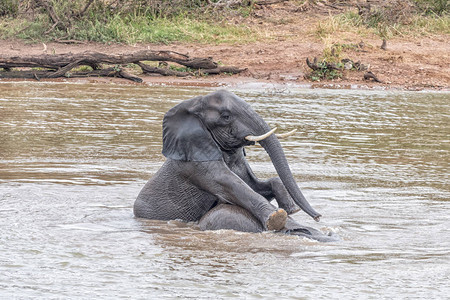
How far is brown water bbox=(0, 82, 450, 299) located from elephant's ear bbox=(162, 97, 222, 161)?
0.57m

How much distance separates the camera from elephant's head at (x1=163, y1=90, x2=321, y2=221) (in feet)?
20.0

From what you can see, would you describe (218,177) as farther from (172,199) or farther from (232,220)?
(172,199)

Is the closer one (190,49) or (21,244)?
(21,244)

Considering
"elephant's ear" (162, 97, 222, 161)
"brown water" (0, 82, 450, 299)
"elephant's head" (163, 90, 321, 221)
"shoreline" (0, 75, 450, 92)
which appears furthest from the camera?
"shoreline" (0, 75, 450, 92)

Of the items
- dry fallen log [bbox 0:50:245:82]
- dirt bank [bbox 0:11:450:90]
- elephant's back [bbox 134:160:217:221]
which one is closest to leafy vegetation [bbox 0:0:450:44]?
dirt bank [bbox 0:11:450:90]

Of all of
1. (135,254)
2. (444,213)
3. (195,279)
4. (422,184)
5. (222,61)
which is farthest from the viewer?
(222,61)

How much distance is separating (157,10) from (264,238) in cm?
1632

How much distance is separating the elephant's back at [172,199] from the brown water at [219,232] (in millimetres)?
111

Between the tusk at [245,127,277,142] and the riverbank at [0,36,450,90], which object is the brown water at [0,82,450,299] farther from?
the riverbank at [0,36,450,90]

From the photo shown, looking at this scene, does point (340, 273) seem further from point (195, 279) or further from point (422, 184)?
point (422, 184)

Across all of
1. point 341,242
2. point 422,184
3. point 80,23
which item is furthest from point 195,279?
point 80,23

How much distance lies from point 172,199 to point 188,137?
0.59 metres

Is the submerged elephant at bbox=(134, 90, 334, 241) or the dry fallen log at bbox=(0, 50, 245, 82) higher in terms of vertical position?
the submerged elephant at bbox=(134, 90, 334, 241)

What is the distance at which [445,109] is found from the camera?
14477mm
